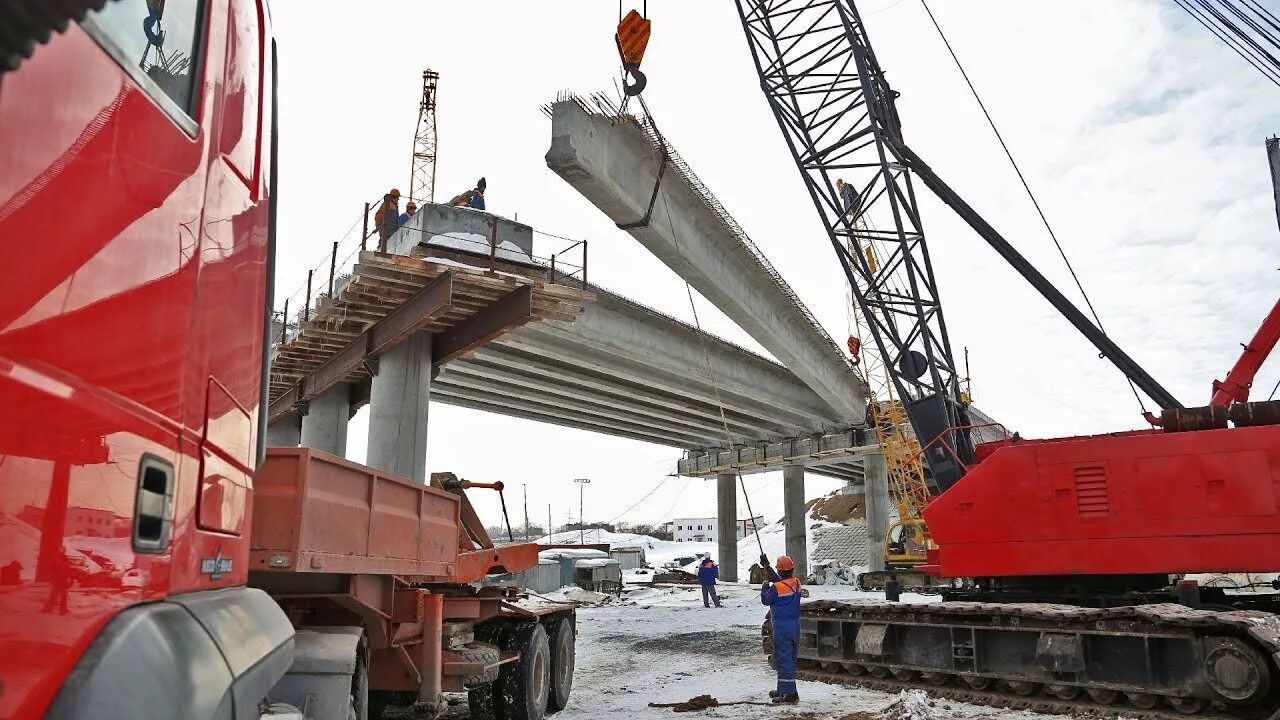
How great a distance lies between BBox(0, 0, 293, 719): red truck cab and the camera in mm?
1628

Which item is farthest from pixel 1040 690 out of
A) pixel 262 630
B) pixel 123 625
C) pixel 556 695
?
pixel 123 625

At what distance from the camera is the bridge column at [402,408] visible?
60.5 ft

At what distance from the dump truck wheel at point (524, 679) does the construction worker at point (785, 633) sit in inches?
98.8

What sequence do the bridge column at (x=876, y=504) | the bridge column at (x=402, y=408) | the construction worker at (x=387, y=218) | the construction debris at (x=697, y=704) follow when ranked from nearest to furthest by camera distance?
the construction debris at (x=697, y=704)
the bridge column at (x=402, y=408)
the construction worker at (x=387, y=218)
the bridge column at (x=876, y=504)

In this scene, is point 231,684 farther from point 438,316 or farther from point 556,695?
point 438,316

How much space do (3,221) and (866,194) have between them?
658 inches

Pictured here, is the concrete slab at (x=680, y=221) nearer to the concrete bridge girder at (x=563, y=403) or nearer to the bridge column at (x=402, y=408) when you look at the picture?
the bridge column at (x=402, y=408)

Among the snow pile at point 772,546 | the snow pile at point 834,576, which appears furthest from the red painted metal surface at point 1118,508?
the snow pile at point 772,546

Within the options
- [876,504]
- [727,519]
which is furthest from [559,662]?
[727,519]

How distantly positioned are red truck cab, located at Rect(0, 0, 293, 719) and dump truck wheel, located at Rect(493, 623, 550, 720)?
6321 millimetres

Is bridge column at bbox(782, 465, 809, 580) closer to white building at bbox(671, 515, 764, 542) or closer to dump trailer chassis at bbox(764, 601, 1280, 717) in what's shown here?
dump trailer chassis at bbox(764, 601, 1280, 717)

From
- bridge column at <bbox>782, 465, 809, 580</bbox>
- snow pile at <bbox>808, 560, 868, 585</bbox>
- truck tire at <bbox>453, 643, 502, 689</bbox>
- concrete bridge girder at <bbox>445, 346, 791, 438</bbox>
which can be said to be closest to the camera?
truck tire at <bbox>453, 643, 502, 689</bbox>

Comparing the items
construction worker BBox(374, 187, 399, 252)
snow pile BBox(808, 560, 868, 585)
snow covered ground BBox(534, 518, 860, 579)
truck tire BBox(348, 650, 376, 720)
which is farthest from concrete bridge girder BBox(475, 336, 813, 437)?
snow covered ground BBox(534, 518, 860, 579)

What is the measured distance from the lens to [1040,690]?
9.30m
